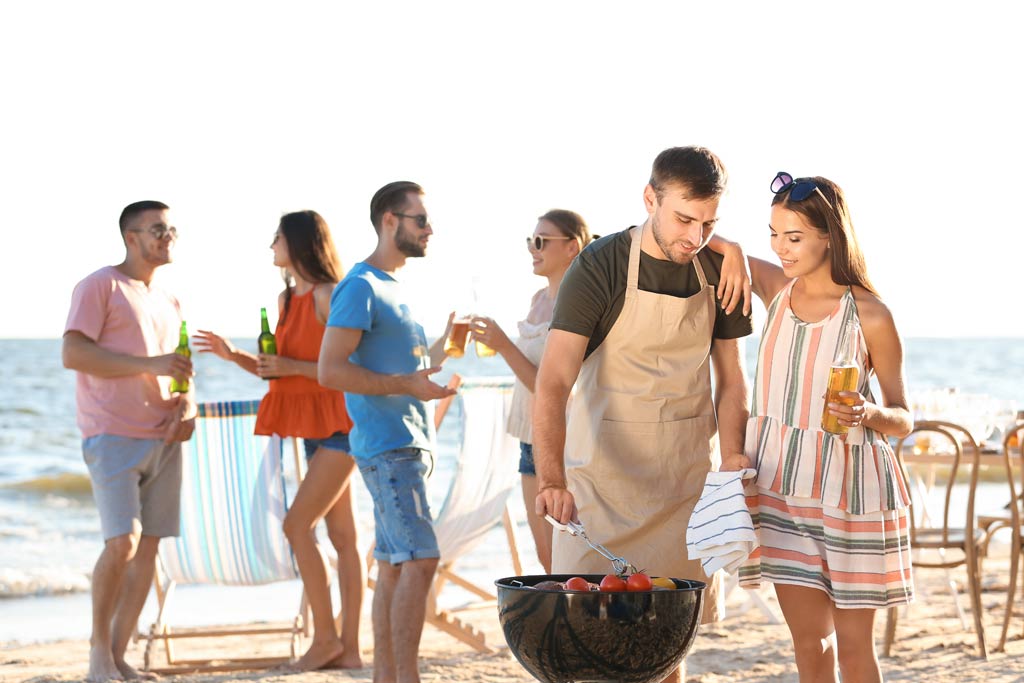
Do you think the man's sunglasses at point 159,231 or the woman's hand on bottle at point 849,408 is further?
the man's sunglasses at point 159,231

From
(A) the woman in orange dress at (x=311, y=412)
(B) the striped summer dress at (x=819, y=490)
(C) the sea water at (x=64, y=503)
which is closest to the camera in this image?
(B) the striped summer dress at (x=819, y=490)

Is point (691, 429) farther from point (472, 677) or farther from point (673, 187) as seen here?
point (472, 677)

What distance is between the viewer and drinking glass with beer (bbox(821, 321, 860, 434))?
112 inches

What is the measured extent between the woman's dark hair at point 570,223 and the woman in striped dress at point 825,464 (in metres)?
1.47

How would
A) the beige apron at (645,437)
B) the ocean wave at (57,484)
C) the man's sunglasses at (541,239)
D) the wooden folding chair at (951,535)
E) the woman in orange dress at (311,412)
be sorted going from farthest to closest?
the ocean wave at (57,484), the wooden folding chair at (951,535), the woman in orange dress at (311,412), the man's sunglasses at (541,239), the beige apron at (645,437)

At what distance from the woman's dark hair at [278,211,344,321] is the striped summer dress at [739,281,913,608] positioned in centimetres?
238

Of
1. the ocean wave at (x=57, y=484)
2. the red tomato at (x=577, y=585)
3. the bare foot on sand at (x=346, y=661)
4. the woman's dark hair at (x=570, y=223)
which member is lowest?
the ocean wave at (x=57, y=484)

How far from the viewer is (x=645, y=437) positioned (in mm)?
3059

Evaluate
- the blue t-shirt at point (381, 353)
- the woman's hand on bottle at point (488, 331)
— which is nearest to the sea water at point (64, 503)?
the blue t-shirt at point (381, 353)

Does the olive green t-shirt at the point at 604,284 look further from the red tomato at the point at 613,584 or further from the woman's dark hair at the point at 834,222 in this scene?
the red tomato at the point at 613,584

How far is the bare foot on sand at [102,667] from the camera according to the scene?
4.83 metres

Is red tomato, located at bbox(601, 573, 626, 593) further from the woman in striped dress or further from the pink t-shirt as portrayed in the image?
the pink t-shirt

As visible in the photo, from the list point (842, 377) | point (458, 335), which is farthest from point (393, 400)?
point (842, 377)

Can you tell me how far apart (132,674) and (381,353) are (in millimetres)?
1756
